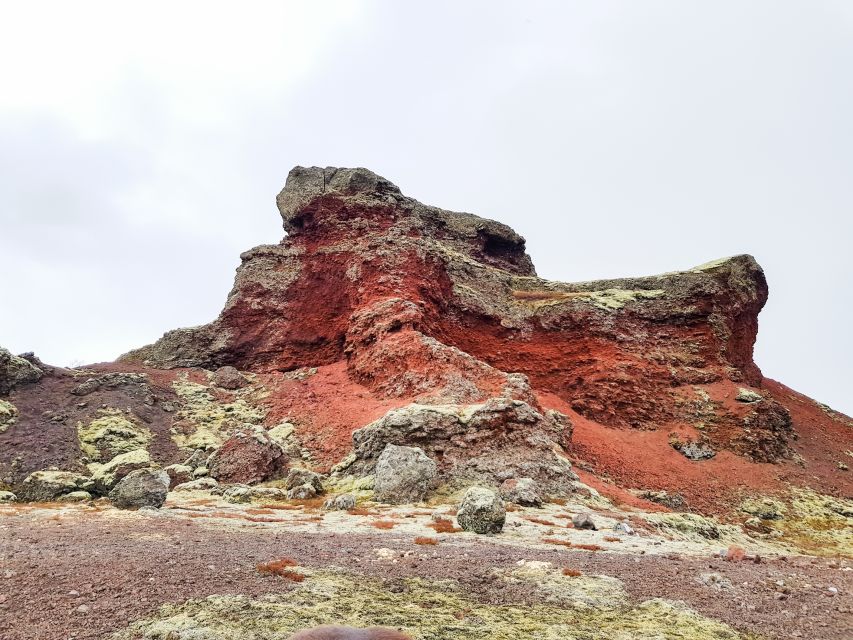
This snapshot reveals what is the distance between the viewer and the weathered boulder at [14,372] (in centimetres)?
3108

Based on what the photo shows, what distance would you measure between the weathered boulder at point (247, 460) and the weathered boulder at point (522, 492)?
11.0 meters

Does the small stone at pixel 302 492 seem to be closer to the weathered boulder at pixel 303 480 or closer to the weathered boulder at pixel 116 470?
→ the weathered boulder at pixel 303 480

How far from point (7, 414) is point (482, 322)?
1181 inches

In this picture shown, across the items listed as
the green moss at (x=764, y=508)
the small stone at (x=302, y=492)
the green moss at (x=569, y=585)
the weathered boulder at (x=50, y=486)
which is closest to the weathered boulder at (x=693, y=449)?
the green moss at (x=764, y=508)

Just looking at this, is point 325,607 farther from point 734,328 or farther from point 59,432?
point 734,328

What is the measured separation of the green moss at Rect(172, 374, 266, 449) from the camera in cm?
3088

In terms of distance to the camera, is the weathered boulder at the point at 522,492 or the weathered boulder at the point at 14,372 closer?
the weathered boulder at the point at 522,492

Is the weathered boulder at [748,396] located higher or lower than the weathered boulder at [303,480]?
higher

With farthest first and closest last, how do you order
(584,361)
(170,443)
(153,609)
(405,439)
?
1. (584,361)
2. (170,443)
3. (405,439)
4. (153,609)

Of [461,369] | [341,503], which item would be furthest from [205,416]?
[341,503]

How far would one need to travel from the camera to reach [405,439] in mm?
23094

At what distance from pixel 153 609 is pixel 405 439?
16.3m

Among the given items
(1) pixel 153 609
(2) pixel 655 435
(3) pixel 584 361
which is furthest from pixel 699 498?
(1) pixel 153 609

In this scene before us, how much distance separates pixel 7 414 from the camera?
2873 centimetres
